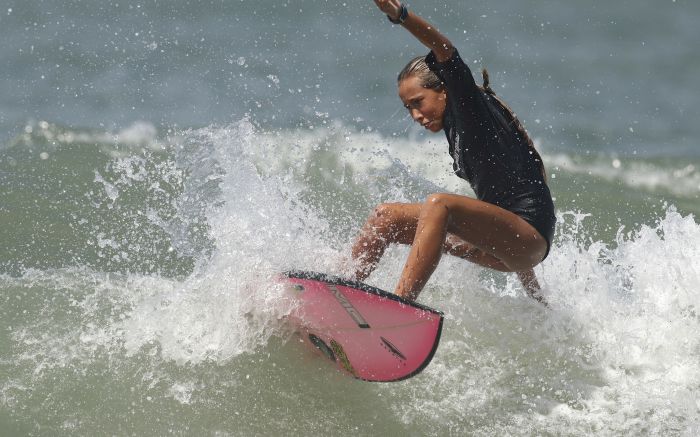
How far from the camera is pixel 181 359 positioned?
4.75m

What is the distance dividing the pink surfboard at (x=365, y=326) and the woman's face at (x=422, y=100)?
2.93 ft

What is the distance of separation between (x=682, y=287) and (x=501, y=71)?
5879 millimetres

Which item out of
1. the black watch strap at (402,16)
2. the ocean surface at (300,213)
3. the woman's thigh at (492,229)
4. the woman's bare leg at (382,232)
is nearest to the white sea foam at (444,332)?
the ocean surface at (300,213)

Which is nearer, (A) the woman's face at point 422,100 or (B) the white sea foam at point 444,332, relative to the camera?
(A) the woman's face at point 422,100

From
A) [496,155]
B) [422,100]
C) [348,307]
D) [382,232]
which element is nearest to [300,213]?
[382,232]

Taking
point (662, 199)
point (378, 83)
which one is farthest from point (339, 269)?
point (378, 83)

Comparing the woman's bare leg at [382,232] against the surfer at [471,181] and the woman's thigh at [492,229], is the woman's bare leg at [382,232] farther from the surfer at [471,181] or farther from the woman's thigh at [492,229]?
the woman's thigh at [492,229]

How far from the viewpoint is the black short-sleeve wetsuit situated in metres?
4.31

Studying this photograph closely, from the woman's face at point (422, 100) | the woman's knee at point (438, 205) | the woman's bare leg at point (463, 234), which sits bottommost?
the woman's bare leg at point (463, 234)

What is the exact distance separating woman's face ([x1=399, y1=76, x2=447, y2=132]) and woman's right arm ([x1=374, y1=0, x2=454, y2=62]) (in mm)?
201

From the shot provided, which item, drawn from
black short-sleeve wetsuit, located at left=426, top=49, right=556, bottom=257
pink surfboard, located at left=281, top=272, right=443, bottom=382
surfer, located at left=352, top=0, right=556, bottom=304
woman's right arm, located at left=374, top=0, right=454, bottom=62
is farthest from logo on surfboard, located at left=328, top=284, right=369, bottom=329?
woman's right arm, located at left=374, top=0, right=454, bottom=62

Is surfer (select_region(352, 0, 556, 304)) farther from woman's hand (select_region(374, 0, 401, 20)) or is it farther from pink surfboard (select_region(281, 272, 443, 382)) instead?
pink surfboard (select_region(281, 272, 443, 382))

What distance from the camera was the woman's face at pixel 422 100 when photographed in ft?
14.2

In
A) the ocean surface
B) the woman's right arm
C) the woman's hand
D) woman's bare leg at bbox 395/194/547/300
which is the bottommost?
the ocean surface
